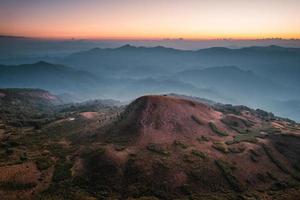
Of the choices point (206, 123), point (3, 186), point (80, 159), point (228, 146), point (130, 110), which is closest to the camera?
point (3, 186)

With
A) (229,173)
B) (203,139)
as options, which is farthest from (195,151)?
(229,173)

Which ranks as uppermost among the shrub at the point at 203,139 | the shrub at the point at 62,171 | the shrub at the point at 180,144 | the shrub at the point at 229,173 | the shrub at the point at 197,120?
the shrub at the point at 197,120

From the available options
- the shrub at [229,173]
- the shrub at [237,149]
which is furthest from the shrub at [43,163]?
the shrub at [237,149]

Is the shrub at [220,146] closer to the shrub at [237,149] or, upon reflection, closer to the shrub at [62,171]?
the shrub at [237,149]

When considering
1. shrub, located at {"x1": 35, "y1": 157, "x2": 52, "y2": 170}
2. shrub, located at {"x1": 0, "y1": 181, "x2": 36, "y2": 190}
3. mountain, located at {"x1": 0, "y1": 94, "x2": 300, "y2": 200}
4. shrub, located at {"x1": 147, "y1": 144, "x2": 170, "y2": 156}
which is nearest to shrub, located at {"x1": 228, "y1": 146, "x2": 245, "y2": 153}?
mountain, located at {"x1": 0, "y1": 94, "x2": 300, "y2": 200}

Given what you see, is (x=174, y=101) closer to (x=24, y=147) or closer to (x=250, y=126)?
(x=250, y=126)

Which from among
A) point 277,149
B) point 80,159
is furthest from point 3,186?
point 277,149

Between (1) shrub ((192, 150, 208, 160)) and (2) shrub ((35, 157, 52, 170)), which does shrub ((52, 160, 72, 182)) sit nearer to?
(2) shrub ((35, 157, 52, 170))

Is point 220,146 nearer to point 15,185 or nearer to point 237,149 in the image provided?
point 237,149
